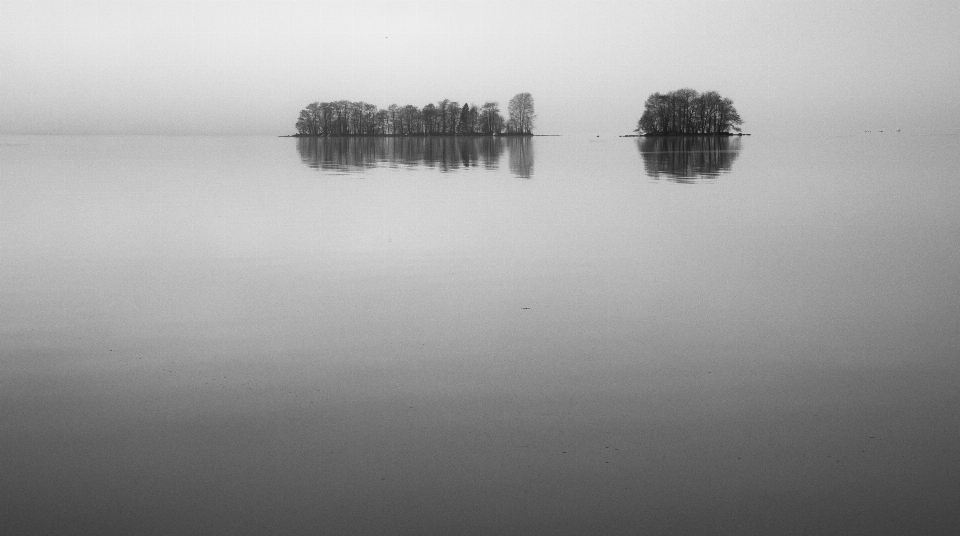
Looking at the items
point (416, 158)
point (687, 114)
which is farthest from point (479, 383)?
point (687, 114)

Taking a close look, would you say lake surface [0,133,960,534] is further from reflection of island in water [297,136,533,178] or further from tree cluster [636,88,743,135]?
tree cluster [636,88,743,135]

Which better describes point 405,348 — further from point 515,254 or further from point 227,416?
point 515,254

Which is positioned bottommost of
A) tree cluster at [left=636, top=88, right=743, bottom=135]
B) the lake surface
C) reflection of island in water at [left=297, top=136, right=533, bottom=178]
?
the lake surface

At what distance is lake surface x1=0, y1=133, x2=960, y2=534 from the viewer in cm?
388

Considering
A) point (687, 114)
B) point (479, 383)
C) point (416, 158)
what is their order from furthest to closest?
point (687, 114) < point (416, 158) < point (479, 383)

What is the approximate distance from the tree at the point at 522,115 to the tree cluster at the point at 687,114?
22.0 m

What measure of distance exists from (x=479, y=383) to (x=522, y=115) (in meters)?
Result: 140

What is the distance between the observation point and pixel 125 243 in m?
12.0

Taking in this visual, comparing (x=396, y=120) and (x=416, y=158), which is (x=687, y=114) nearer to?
(x=396, y=120)

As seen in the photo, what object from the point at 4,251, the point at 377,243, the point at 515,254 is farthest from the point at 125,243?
the point at 515,254

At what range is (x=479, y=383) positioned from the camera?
18.2 ft

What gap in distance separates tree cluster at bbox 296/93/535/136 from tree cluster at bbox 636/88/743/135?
82.9 feet

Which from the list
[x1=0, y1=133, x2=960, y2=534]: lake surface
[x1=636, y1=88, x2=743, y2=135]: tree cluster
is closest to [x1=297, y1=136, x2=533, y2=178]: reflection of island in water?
[x1=0, y1=133, x2=960, y2=534]: lake surface

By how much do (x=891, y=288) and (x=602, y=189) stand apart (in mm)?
13776
